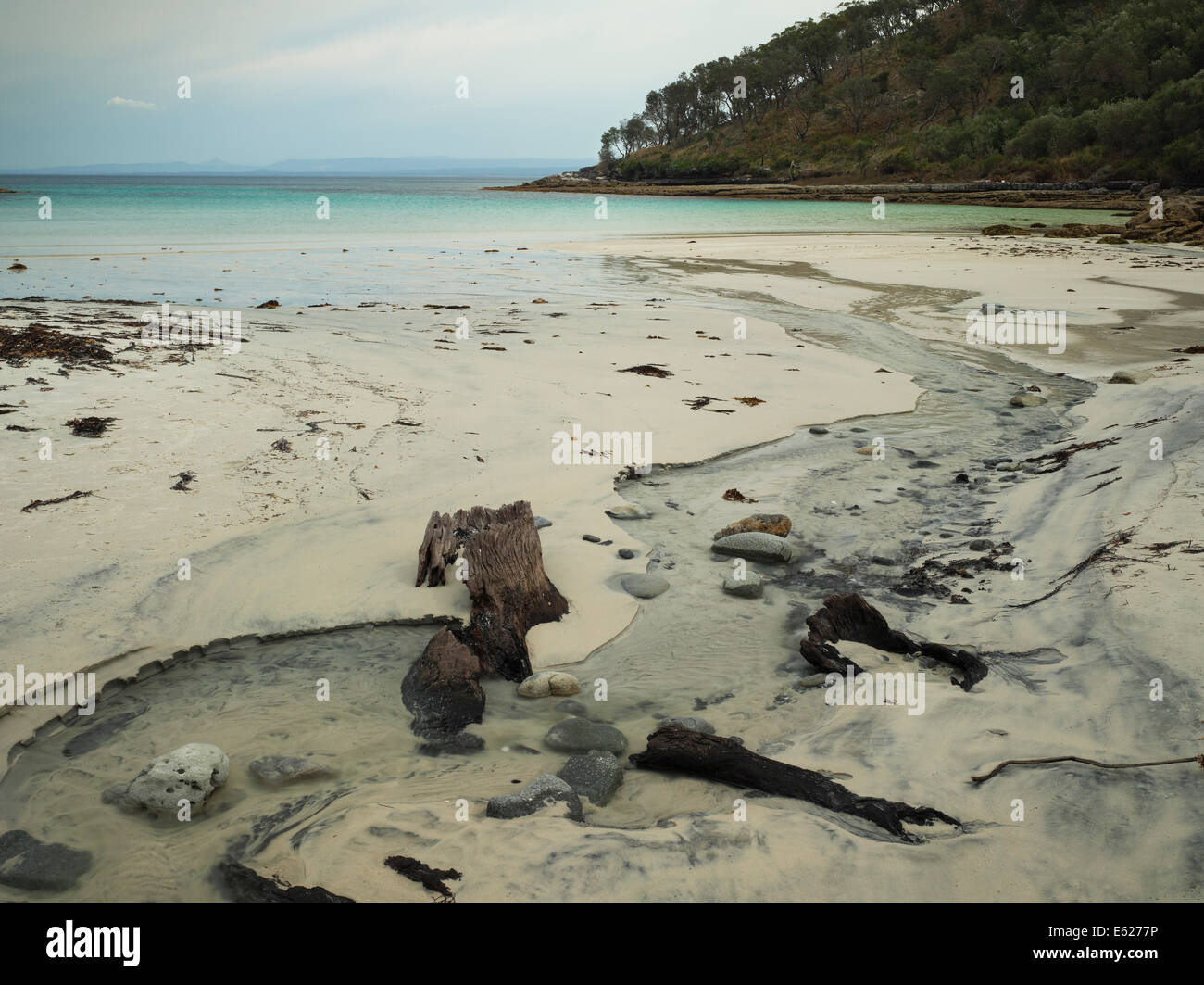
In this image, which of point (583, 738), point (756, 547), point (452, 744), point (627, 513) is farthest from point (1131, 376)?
point (452, 744)

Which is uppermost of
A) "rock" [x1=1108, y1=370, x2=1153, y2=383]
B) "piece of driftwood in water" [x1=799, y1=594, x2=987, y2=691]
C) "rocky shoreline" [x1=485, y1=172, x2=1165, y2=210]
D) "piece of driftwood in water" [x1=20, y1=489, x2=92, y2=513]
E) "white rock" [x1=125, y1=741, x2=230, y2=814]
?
"rocky shoreline" [x1=485, y1=172, x2=1165, y2=210]

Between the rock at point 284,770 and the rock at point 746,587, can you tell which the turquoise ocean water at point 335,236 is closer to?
the rock at point 746,587

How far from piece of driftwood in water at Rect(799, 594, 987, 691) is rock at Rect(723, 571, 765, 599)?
24.4 inches

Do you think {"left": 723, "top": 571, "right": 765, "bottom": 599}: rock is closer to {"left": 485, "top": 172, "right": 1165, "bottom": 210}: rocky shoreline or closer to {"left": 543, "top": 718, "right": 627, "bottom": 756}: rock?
{"left": 543, "top": 718, "right": 627, "bottom": 756}: rock

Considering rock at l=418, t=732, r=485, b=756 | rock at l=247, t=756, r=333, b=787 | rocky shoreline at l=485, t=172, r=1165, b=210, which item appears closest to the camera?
rock at l=247, t=756, r=333, b=787

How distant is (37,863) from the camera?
2.60 meters

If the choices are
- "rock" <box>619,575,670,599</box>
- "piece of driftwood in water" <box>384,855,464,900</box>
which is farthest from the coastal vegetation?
"piece of driftwood in water" <box>384,855,464,900</box>

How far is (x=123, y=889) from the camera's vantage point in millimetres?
2512

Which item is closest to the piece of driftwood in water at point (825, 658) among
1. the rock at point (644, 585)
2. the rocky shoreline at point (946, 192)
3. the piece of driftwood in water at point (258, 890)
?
the rock at point (644, 585)

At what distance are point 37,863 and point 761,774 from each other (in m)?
2.42

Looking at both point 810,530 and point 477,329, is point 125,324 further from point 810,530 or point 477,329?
point 810,530

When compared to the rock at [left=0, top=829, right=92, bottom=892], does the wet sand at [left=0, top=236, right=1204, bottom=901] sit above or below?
above

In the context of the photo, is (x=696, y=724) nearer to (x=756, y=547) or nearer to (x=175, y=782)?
(x=756, y=547)

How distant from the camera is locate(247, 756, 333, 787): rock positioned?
Result: 308cm
